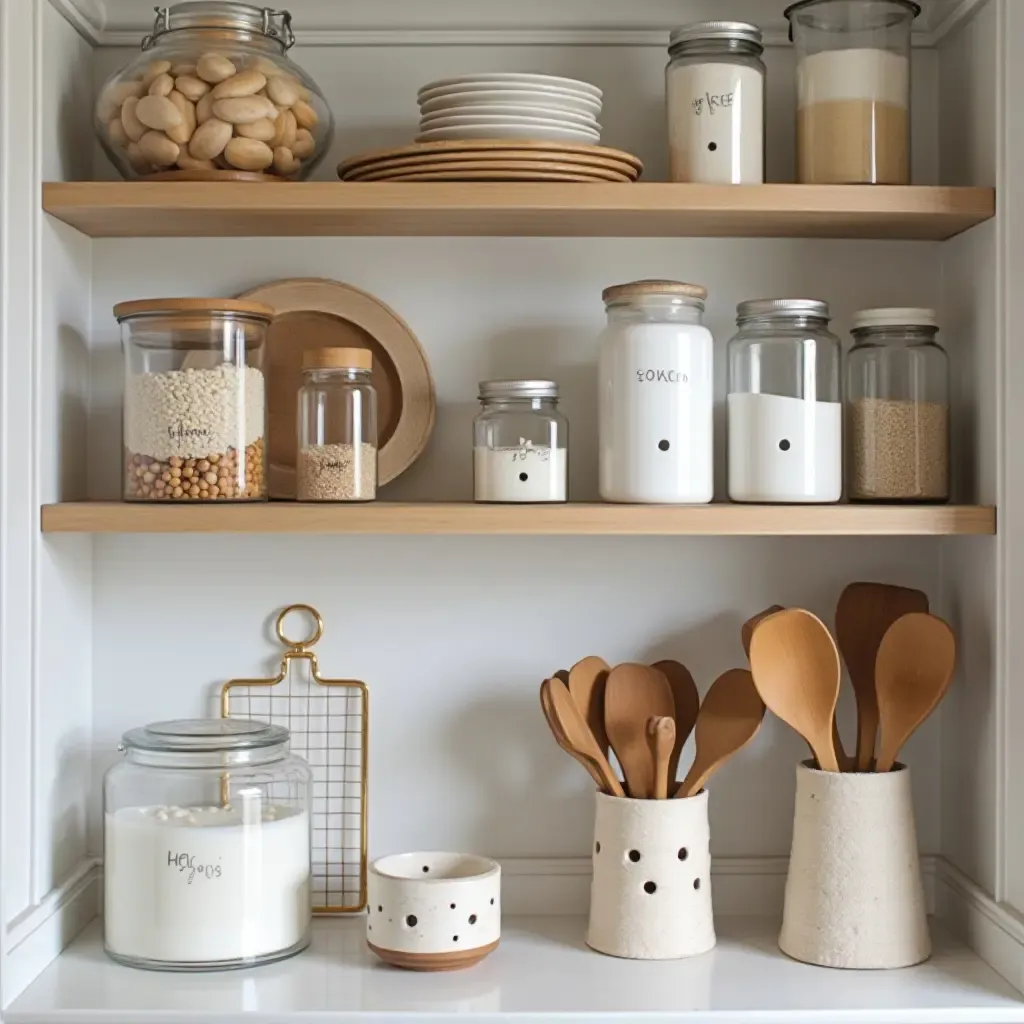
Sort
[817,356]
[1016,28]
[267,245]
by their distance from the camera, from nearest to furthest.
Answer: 1. [1016,28]
2. [817,356]
3. [267,245]

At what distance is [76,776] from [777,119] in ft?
3.59

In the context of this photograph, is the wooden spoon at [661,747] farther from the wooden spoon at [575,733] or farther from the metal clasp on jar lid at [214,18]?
the metal clasp on jar lid at [214,18]

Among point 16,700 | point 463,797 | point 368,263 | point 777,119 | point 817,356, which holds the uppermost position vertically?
point 777,119

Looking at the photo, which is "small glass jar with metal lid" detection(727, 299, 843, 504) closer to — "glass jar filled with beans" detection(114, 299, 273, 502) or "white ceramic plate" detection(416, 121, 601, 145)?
"white ceramic plate" detection(416, 121, 601, 145)

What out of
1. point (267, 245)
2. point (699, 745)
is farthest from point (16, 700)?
point (699, 745)

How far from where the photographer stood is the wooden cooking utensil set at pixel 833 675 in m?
1.40

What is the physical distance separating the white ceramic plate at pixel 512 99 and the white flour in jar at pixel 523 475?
0.35 m

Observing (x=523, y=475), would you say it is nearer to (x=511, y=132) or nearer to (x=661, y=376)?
(x=661, y=376)

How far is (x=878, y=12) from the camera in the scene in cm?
143

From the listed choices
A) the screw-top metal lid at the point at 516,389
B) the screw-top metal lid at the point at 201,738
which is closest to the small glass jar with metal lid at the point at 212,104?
the screw-top metal lid at the point at 516,389

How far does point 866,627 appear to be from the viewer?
5.07 feet

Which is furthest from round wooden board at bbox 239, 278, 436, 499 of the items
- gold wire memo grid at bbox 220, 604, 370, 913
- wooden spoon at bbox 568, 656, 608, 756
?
wooden spoon at bbox 568, 656, 608, 756

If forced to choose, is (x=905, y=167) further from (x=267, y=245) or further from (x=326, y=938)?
(x=326, y=938)

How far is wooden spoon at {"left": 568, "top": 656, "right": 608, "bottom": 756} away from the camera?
150 cm
